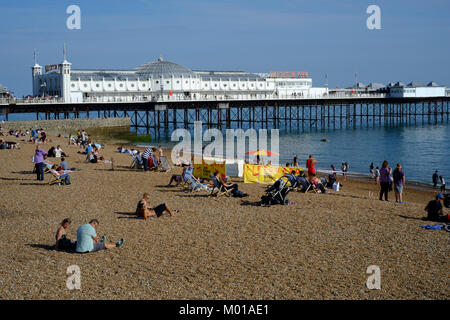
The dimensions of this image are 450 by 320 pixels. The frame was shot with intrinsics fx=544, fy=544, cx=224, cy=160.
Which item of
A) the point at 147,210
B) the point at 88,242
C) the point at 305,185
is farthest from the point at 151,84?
the point at 88,242

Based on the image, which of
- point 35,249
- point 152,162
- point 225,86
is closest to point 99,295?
point 35,249

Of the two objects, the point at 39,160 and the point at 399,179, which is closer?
the point at 399,179

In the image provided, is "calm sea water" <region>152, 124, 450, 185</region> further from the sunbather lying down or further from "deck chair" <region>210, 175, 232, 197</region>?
the sunbather lying down

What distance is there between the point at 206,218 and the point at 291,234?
198 cm

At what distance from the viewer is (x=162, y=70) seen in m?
59.2

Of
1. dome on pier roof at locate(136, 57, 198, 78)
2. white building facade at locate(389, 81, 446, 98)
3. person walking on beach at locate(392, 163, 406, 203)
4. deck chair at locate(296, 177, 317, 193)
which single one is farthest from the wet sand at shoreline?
white building facade at locate(389, 81, 446, 98)

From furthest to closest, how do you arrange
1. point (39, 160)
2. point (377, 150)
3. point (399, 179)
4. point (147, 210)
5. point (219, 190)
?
point (377, 150) → point (39, 160) → point (219, 190) → point (399, 179) → point (147, 210)

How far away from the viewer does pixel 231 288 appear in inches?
279

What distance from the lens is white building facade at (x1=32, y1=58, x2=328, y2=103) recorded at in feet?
166

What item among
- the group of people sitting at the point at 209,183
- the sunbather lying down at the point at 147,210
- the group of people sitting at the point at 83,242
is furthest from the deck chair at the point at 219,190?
the group of people sitting at the point at 83,242

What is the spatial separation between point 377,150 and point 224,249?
34.1 meters

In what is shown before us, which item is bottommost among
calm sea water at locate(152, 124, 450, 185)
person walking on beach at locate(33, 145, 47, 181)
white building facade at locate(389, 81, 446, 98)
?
calm sea water at locate(152, 124, 450, 185)

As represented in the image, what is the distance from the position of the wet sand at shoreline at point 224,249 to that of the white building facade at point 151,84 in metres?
37.5

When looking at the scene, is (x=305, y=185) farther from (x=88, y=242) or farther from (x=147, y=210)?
(x=88, y=242)
